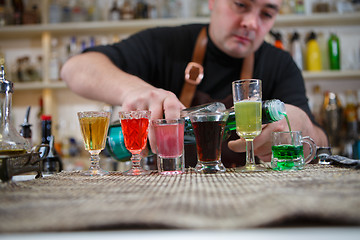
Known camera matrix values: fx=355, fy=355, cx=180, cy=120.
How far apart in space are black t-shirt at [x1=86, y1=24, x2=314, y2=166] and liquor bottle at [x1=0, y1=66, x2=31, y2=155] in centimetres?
103

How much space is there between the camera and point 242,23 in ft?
5.78

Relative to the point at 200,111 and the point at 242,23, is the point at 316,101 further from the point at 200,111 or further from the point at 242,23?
the point at 200,111

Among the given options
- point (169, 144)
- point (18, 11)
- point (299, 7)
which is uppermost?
point (18, 11)

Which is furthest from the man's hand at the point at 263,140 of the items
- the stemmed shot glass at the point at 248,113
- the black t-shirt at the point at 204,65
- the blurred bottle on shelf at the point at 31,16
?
the blurred bottle on shelf at the point at 31,16

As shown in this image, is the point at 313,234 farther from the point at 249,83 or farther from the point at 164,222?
the point at 249,83

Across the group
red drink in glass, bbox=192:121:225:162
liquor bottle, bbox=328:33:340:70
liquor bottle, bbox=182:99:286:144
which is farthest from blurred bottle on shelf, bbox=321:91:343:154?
red drink in glass, bbox=192:121:225:162

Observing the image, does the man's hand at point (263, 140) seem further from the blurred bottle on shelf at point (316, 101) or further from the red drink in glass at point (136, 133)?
the blurred bottle on shelf at point (316, 101)

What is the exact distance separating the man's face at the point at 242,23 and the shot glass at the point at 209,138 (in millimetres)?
980

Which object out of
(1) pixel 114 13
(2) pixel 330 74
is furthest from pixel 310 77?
(1) pixel 114 13

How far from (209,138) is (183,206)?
1.52 feet

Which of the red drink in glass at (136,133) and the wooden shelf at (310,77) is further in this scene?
the wooden shelf at (310,77)

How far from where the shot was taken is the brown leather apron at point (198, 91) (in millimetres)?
1409

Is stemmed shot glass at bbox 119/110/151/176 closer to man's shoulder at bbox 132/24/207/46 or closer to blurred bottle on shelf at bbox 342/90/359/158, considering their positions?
man's shoulder at bbox 132/24/207/46

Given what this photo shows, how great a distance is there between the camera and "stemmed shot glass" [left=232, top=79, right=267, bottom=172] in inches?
38.3
